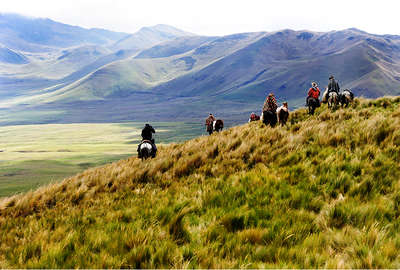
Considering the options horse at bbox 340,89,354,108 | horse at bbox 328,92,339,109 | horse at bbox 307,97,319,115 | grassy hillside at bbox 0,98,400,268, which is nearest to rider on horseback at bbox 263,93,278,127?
horse at bbox 307,97,319,115

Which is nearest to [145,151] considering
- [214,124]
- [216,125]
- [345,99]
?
[345,99]

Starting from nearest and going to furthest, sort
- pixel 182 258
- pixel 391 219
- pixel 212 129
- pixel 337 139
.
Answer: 1. pixel 182 258
2. pixel 391 219
3. pixel 337 139
4. pixel 212 129

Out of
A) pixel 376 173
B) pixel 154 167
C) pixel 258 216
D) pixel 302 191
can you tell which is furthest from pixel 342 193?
pixel 154 167

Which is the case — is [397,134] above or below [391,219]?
above

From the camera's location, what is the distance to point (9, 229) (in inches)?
192

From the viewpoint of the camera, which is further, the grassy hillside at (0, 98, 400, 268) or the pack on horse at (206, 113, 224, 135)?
the pack on horse at (206, 113, 224, 135)

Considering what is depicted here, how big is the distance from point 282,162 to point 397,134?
301cm

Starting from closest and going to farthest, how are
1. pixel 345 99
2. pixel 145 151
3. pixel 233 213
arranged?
pixel 233 213, pixel 145 151, pixel 345 99

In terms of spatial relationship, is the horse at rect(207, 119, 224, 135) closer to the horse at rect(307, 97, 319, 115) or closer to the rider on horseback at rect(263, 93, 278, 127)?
the horse at rect(307, 97, 319, 115)

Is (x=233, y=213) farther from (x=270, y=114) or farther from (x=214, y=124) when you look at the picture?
(x=214, y=124)

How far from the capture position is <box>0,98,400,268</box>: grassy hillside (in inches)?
127

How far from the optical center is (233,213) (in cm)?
414

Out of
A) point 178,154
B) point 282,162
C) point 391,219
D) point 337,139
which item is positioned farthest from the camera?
point 178,154

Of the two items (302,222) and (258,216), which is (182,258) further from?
(302,222)
